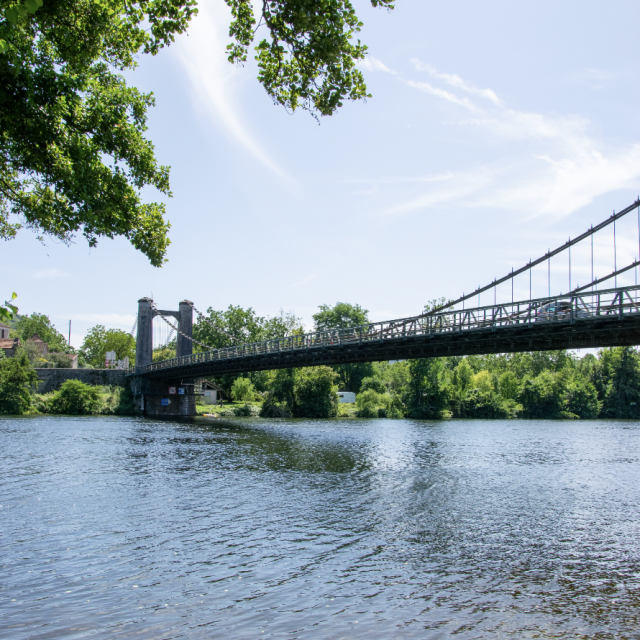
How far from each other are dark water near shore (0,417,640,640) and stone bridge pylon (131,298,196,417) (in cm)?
4455

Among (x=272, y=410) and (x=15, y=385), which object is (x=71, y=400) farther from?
(x=272, y=410)

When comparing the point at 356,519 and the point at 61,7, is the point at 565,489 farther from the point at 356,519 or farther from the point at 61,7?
the point at 61,7

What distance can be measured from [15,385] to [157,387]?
1535cm

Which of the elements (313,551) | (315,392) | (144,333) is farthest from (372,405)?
(313,551)

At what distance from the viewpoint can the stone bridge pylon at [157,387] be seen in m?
66.1

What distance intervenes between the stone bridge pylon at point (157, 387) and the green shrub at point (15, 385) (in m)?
12.3

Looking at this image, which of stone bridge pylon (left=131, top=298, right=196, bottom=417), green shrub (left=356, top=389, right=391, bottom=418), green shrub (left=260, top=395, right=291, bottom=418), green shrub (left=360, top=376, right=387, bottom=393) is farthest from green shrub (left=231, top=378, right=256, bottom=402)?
green shrub (left=360, top=376, right=387, bottom=393)

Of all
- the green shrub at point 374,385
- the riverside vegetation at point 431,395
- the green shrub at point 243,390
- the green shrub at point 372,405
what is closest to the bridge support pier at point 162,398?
the riverside vegetation at point 431,395

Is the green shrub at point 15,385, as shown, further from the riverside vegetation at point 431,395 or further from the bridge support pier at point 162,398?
the bridge support pier at point 162,398

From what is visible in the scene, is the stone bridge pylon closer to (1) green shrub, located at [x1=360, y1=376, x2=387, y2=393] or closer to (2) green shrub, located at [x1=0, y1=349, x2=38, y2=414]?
(2) green shrub, located at [x1=0, y1=349, x2=38, y2=414]

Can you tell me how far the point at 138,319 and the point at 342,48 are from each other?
70.8m

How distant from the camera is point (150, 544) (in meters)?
11.2

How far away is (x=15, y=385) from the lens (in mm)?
56656

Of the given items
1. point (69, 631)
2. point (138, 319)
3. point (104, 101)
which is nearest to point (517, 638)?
point (69, 631)
